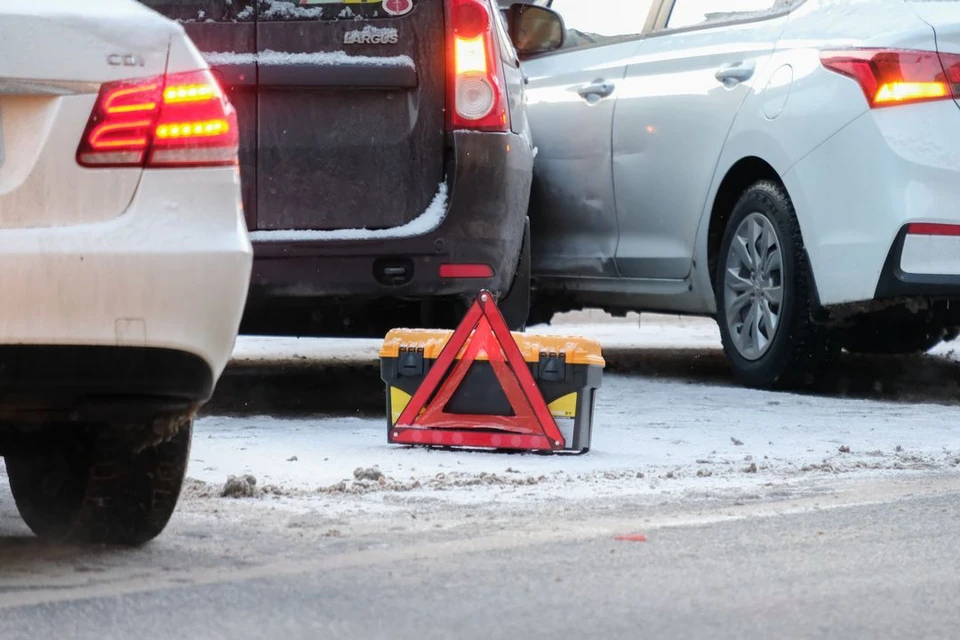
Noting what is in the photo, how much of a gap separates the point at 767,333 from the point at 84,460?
387cm

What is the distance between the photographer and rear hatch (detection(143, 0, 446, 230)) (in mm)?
6250

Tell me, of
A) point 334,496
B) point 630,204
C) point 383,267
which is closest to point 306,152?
point 383,267

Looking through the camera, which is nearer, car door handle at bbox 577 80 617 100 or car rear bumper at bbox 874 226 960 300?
car rear bumper at bbox 874 226 960 300

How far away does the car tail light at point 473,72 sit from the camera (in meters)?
6.31

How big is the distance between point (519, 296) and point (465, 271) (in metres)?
0.70

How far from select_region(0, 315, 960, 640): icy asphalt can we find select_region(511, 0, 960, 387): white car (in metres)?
0.54

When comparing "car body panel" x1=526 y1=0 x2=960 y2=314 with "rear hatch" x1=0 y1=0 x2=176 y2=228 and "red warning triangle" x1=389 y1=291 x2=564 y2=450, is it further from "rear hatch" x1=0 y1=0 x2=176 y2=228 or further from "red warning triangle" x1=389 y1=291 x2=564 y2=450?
"rear hatch" x1=0 y1=0 x2=176 y2=228

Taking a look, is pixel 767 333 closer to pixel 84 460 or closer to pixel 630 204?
pixel 630 204

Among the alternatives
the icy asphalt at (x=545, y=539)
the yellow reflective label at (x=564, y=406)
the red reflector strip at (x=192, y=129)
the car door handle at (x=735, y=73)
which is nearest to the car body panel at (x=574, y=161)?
the car door handle at (x=735, y=73)

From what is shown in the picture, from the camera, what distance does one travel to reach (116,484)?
4.04 metres

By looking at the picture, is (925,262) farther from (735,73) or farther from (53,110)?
(53,110)

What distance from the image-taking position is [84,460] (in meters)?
4.18

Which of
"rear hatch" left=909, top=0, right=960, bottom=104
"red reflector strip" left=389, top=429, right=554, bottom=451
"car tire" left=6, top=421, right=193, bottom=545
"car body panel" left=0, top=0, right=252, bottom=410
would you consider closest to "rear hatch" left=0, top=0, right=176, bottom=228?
"car body panel" left=0, top=0, right=252, bottom=410

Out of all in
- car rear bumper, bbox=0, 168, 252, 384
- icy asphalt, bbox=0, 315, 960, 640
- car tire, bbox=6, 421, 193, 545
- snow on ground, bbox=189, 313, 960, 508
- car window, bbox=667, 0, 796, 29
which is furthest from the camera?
car window, bbox=667, 0, 796, 29
